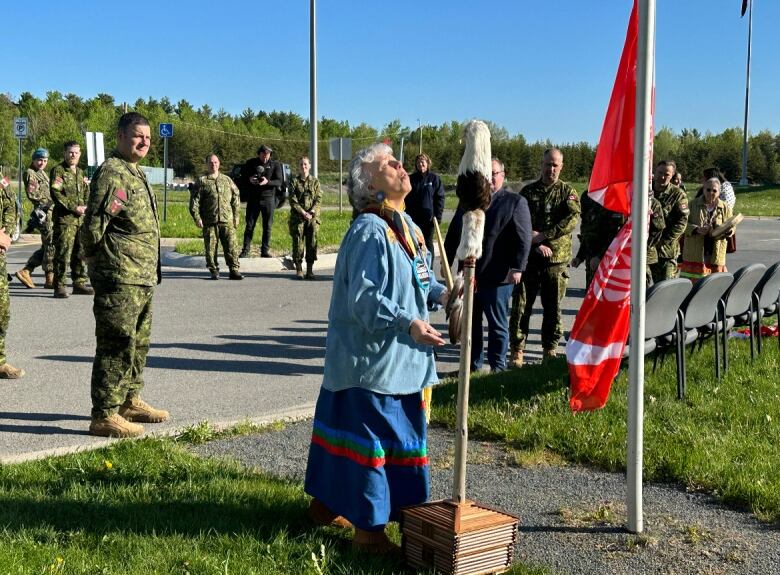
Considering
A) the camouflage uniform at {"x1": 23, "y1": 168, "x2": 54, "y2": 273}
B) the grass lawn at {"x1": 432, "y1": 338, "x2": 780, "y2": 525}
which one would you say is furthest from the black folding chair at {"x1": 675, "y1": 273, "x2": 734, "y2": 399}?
the camouflage uniform at {"x1": 23, "y1": 168, "x2": 54, "y2": 273}

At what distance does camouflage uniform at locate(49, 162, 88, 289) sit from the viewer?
1291cm

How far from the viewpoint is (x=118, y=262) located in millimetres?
6172

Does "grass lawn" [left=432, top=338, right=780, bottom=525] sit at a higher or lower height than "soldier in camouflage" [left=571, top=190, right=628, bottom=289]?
lower

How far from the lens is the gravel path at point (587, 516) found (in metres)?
4.29

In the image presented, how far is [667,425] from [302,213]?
33.2 feet

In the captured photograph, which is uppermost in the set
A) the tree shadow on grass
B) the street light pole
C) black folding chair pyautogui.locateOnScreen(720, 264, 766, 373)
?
the street light pole

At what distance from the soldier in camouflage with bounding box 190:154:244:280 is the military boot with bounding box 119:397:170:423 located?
29.5 feet

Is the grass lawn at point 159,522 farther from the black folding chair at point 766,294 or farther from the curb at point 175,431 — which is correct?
the black folding chair at point 766,294

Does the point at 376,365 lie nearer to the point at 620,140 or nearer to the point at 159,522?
the point at 159,522

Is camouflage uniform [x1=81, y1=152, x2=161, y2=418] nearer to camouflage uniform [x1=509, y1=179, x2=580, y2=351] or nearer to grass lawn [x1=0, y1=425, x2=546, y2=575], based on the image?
grass lawn [x1=0, y1=425, x2=546, y2=575]

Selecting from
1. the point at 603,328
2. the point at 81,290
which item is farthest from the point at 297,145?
the point at 603,328

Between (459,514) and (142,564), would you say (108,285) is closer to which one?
(142,564)

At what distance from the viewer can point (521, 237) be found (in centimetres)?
819

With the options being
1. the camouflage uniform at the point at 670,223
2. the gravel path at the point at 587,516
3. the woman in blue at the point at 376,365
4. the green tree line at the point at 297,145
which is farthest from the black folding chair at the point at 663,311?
the green tree line at the point at 297,145
